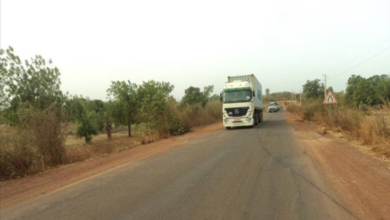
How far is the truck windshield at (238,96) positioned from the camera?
76.7ft

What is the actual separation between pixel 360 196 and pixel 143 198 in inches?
166

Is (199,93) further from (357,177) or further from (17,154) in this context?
(357,177)

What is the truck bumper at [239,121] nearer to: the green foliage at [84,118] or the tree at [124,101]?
the tree at [124,101]

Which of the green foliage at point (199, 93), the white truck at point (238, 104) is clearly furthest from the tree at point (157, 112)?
the green foliage at point (199, 93)

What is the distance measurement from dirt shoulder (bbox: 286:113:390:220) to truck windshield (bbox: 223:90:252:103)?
455 inches

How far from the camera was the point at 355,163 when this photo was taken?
8898 mm

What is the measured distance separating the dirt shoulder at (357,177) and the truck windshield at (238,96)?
11546 mm

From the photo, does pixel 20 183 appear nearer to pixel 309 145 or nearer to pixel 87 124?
pixel 309 145

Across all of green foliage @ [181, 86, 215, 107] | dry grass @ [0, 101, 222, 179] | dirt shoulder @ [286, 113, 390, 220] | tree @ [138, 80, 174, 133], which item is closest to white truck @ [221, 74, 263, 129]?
tree @ [138, 80, 174, 133]

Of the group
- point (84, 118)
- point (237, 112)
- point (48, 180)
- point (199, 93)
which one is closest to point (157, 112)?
point (237, 112)

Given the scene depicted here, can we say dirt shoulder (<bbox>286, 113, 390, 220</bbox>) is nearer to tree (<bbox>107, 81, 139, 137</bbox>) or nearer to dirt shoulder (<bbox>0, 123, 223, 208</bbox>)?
dirt shoulder (<bbox>0, 123, 223, 208</bbox>)

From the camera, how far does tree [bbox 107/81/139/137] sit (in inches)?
1280

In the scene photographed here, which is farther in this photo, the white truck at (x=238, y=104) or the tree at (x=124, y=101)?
the tree at (x=124, y=101)

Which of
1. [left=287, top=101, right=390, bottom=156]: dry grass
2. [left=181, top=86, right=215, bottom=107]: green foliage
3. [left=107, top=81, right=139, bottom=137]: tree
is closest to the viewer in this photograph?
[left=287, top=101, right=390, bottom=156]: dry grass
